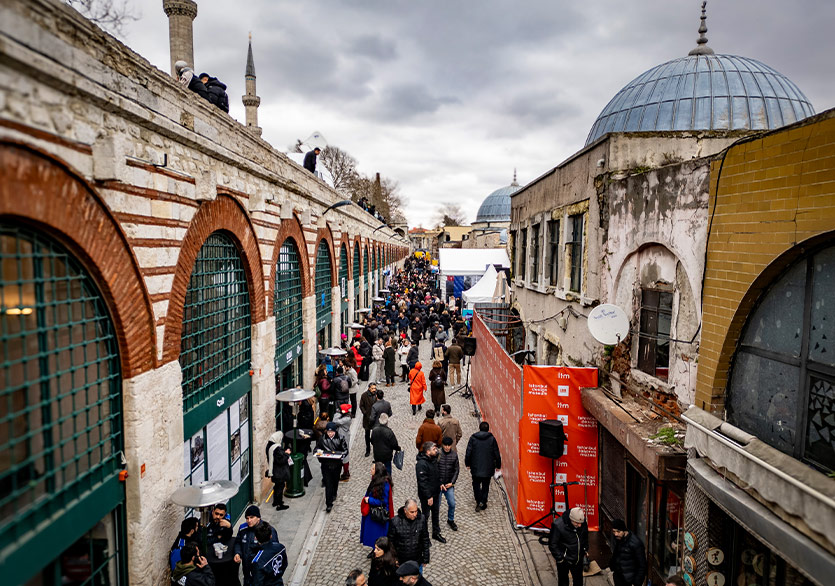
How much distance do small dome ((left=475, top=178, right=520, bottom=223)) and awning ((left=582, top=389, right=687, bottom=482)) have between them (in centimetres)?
4888

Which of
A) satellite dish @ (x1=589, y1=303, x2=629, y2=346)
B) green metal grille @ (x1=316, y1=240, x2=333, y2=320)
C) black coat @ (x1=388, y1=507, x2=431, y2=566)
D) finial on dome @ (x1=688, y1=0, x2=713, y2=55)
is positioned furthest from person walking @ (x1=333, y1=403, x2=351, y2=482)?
finial on dome @ (x1=688, y1=0, x2=713, y2=55)

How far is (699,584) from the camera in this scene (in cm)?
504

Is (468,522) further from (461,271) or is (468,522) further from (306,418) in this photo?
(461,271)

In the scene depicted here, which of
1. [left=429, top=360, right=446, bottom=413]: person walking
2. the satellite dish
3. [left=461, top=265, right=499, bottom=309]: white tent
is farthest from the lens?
[left=461, top=265, right=499, bottom=309]: white tent

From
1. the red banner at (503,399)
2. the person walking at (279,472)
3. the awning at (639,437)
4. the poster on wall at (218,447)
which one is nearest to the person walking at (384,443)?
the person walking at (279,472)

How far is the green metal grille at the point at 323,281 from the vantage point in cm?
1482

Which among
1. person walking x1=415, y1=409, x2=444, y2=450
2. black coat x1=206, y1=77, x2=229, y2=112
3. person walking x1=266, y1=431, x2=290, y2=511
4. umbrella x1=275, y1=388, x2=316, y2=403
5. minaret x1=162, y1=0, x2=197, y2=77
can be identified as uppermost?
minaret x1=162, y1=0, x2=197, y2=77

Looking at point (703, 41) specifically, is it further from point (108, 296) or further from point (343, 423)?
point (108, 296)

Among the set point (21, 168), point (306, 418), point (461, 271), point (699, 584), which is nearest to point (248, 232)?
point (306, 418)

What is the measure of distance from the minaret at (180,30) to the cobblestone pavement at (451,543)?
10.7m

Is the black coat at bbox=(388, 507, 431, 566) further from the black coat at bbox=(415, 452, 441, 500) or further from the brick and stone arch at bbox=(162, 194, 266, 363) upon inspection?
the brick and stone arch at bbox=(162, 194, 266, 363)

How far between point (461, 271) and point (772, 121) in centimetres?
1581

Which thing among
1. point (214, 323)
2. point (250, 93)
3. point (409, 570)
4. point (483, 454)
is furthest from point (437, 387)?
point (250, 93)

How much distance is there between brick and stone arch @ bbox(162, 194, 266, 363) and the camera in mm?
5734
